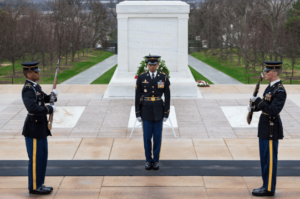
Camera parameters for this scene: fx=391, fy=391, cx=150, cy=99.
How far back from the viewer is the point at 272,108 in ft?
15.4

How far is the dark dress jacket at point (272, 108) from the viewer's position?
4723mm

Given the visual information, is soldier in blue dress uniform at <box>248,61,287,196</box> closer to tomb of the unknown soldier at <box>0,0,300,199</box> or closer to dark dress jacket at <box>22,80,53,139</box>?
tomb of the unknown soldier at <box>0,0,300,199</box>

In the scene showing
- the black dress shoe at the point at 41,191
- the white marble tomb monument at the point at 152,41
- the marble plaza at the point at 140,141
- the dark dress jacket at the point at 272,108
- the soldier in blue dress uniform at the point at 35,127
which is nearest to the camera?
the dark dress jacket at the point at 272,108

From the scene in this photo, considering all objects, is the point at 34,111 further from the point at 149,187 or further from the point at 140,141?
the point at 140,141

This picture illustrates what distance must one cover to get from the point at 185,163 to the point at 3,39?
2480 centimetres

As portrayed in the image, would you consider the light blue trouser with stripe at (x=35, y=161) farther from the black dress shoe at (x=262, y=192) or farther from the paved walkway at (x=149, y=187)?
the black dress shoe at (x=262, y=192)

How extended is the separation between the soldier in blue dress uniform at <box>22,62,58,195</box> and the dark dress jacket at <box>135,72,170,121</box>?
4.91ft

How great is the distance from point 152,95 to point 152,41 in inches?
231

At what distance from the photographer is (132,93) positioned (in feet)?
37.3

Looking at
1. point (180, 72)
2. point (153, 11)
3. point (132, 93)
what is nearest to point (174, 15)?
point (153, 11)

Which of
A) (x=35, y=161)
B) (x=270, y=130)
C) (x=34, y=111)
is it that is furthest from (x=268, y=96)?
(x=35, y=161)

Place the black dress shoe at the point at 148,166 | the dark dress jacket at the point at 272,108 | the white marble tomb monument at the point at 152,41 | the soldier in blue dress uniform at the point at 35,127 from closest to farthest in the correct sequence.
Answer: the dark dress jacket at the point at 272,108 → the soldier in blue dress uniform at the point at 35,127 → the black dress shoe at the point at 148,166 → the white marble tomb monument at the point at 152,41

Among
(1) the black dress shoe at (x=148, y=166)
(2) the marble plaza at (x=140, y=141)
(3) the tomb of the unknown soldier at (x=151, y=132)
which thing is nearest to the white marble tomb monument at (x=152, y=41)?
(3) the tomb of the unknown soldier at (x=151, y=132)

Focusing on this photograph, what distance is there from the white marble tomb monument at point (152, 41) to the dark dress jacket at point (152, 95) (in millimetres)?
5386
